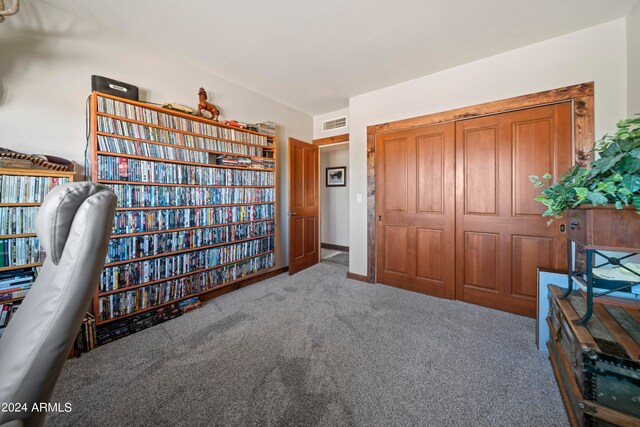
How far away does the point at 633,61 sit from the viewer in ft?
6.29

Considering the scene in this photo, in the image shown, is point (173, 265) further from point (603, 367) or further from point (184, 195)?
point (603, 367)

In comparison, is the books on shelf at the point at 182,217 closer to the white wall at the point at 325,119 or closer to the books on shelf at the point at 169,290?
the books on shelf at the point at 169,290

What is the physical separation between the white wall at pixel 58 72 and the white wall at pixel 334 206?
133 inches

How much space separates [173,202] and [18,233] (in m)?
1.03

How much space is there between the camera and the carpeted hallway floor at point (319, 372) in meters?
1.32

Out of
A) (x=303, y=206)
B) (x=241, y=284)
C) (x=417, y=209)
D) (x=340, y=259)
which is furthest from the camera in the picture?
(x=340, y=259)

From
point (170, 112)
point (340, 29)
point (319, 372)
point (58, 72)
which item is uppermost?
point (340, 29)

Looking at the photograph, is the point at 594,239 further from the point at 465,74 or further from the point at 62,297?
the point at 465,74

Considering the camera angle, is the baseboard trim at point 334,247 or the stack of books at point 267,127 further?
the baseboard trim at point 334,247

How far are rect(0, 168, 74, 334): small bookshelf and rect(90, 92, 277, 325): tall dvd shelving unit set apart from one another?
365 mm

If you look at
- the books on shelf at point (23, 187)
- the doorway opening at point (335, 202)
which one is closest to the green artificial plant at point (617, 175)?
the books on shelf at point (23, 187)

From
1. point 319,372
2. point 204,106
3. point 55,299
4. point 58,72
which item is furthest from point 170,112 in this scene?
point 319,372

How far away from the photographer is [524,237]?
243 cm

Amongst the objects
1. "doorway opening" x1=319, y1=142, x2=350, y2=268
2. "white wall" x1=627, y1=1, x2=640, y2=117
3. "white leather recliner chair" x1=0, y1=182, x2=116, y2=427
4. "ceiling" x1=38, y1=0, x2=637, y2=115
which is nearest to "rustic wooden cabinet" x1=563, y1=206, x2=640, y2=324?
"white wall" x1=627, y1=1, x2=640, y2=117
